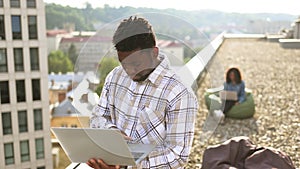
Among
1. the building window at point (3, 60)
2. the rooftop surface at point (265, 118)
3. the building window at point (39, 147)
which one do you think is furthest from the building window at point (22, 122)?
the rooftop surface at point (265, 118)

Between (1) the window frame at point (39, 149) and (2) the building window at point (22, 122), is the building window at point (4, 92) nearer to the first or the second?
(2) the building window at point (22, 122)

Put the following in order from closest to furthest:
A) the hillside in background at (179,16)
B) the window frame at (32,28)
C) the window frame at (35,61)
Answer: the hillside in background at (179,16), the window frame at (32,28), the window frame at (35,61)

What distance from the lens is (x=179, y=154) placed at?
651mm

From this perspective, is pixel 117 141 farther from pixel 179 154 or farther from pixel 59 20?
pixel 59 20

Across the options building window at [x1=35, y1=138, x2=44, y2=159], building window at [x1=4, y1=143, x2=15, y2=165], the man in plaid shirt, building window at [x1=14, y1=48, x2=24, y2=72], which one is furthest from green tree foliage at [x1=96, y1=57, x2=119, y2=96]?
building window at [x1=35, y1=138, x2=44, y2=159]

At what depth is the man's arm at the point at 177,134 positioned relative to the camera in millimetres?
628

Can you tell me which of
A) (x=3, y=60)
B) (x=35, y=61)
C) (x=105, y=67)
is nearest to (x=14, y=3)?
(x=3, y=60)

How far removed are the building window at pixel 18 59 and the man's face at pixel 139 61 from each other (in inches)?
96.7

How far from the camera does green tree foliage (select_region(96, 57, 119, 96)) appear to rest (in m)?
0.68

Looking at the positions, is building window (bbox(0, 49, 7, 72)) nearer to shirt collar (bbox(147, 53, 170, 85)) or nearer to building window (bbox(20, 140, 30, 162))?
building window (bbox(20, 140, 30, 162))

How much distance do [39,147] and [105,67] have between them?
300 cm

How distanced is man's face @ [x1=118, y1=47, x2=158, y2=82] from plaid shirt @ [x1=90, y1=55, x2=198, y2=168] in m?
0.02

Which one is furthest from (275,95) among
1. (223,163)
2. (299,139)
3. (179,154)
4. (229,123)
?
(179,154)

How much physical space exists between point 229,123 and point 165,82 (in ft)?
5.44
